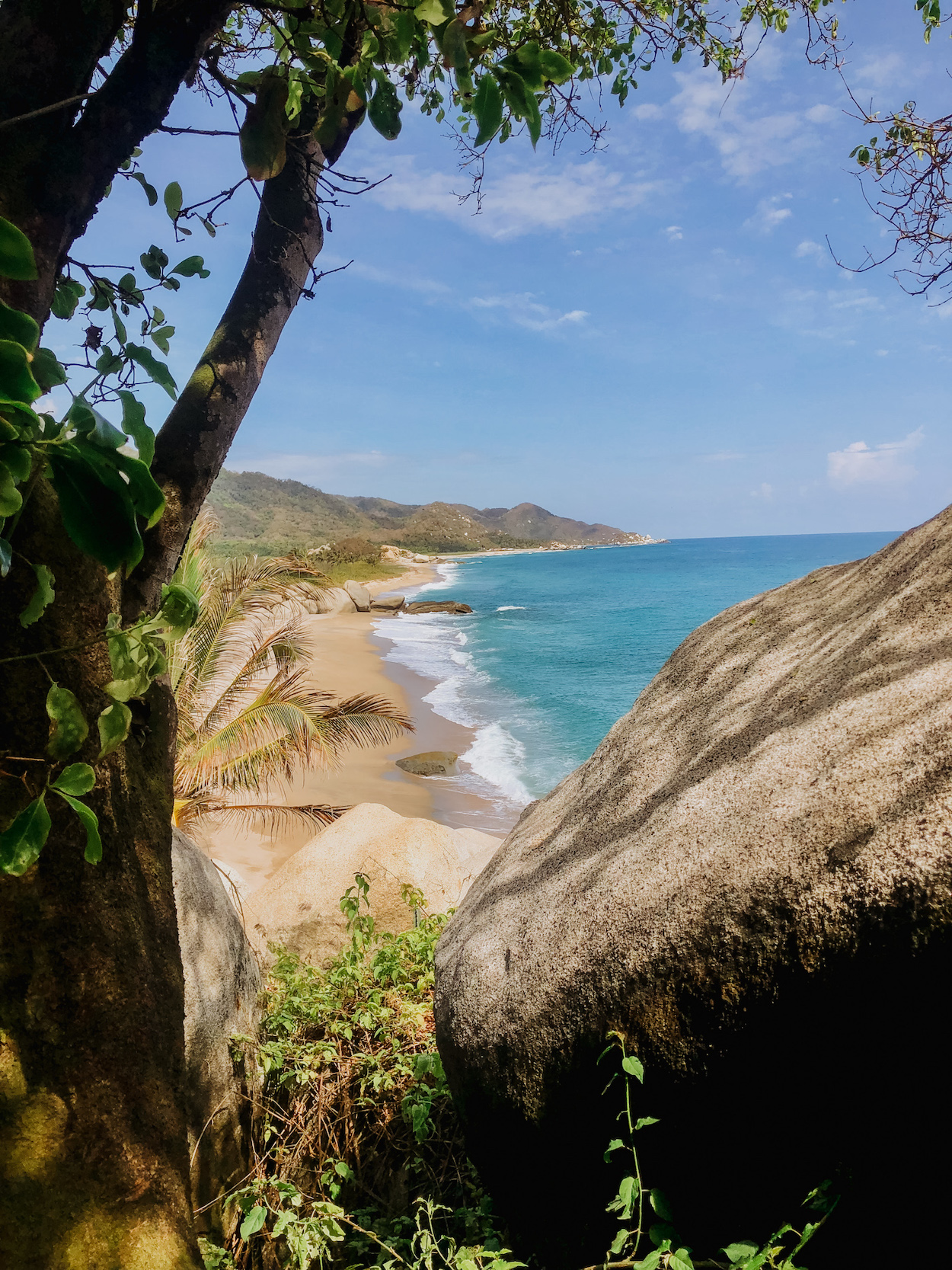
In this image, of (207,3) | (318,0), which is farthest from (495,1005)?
(207,3)

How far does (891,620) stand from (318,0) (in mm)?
2077

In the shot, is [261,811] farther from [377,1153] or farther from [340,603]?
[340,603]

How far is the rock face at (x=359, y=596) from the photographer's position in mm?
43906

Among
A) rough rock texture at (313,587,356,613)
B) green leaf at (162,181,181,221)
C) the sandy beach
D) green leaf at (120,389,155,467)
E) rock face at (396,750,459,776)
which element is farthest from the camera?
rough rock texture at (313,587,356,613)

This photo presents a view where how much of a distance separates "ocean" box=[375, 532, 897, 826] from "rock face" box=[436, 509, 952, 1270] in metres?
11.4

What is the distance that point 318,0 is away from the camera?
1743 millimetres

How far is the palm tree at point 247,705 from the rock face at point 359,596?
35.6m

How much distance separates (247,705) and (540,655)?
26054mm

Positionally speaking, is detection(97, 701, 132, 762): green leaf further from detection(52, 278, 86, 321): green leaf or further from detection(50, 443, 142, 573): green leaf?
detection(52, 278, 86, 321): green leaf

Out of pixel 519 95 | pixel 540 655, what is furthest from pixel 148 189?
pixel 540 655

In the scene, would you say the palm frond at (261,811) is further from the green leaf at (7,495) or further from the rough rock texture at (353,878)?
the green leaf at (7,495)

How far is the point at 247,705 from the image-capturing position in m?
8.35

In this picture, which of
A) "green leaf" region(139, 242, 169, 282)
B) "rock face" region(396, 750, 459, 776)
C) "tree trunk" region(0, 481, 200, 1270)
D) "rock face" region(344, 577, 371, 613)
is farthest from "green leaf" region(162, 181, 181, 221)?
"rock face" region(344, 577, 371, 613)

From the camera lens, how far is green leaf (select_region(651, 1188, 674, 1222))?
1468mm
